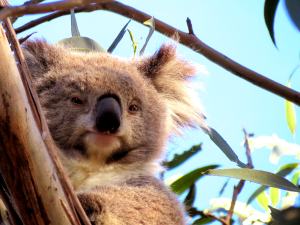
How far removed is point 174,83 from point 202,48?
1.43 feet

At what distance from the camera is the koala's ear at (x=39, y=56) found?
253 cm

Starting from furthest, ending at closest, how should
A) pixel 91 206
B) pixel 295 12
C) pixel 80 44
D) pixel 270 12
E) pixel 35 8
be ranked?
pixel 80 44 → pixel 270 12 → pixel 91 206 → pixel 295 12 → pixel 35 8

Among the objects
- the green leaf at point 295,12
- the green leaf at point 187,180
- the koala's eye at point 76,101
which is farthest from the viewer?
the green leaf at point 187,180

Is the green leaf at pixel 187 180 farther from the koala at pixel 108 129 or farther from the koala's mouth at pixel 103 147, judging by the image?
the koala's mouth at pixel 103 147

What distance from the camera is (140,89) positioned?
2.40 metres

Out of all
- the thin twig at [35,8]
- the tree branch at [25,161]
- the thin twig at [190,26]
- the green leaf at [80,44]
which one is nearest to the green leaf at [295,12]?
the thin twig at [35,8]

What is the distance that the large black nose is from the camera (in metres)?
2.05

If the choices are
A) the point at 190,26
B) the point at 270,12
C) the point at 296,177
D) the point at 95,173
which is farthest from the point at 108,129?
the point at 296,177

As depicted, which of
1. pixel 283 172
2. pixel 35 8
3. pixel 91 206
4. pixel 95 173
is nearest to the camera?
pixel 35 8

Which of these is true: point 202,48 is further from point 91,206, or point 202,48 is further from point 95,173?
point 91,206

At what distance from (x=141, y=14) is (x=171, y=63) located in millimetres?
364

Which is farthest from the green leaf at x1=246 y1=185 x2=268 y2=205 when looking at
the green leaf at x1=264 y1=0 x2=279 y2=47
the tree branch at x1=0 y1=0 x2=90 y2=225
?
the tree branch at x1=0 y1=0 x2=90 y2=225

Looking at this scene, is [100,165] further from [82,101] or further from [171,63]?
[171,63]

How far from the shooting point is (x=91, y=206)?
175 cm
